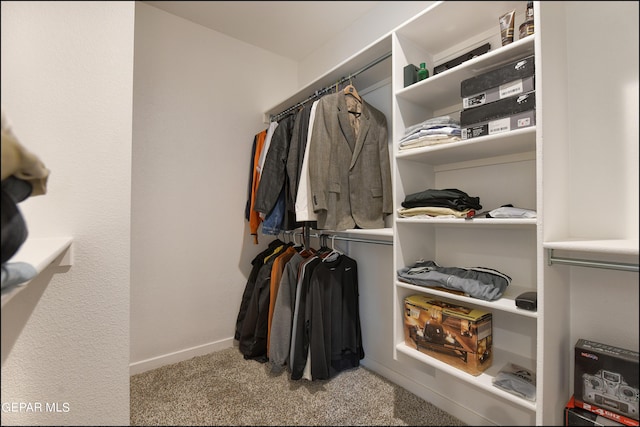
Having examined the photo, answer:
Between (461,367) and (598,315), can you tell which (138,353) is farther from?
(598,315)

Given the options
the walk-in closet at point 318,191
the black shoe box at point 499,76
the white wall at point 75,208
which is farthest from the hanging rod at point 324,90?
the white wall at point 75,208

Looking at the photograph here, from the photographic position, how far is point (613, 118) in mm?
486

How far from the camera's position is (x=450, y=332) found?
80cm

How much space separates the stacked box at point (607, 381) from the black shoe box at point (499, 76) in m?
0.61

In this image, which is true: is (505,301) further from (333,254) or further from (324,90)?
(324,90)

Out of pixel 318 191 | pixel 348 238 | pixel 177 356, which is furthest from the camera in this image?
pixel 348 238

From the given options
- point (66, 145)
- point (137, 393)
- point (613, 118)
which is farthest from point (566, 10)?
point (137, 393)

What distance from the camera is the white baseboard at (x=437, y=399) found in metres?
0.51

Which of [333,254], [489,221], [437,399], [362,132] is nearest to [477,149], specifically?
[489,221]

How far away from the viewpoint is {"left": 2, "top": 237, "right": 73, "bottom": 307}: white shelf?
35 centimetres

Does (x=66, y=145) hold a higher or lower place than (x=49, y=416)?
higher

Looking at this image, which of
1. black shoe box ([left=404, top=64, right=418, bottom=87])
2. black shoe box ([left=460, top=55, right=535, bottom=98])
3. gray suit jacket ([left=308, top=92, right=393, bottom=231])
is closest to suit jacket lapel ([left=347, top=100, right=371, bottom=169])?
gray suit jacket ([left=308, top=92, right=393, bottom=231])

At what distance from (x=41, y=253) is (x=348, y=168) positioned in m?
0.87

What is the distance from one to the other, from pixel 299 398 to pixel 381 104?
1017 millimetres
